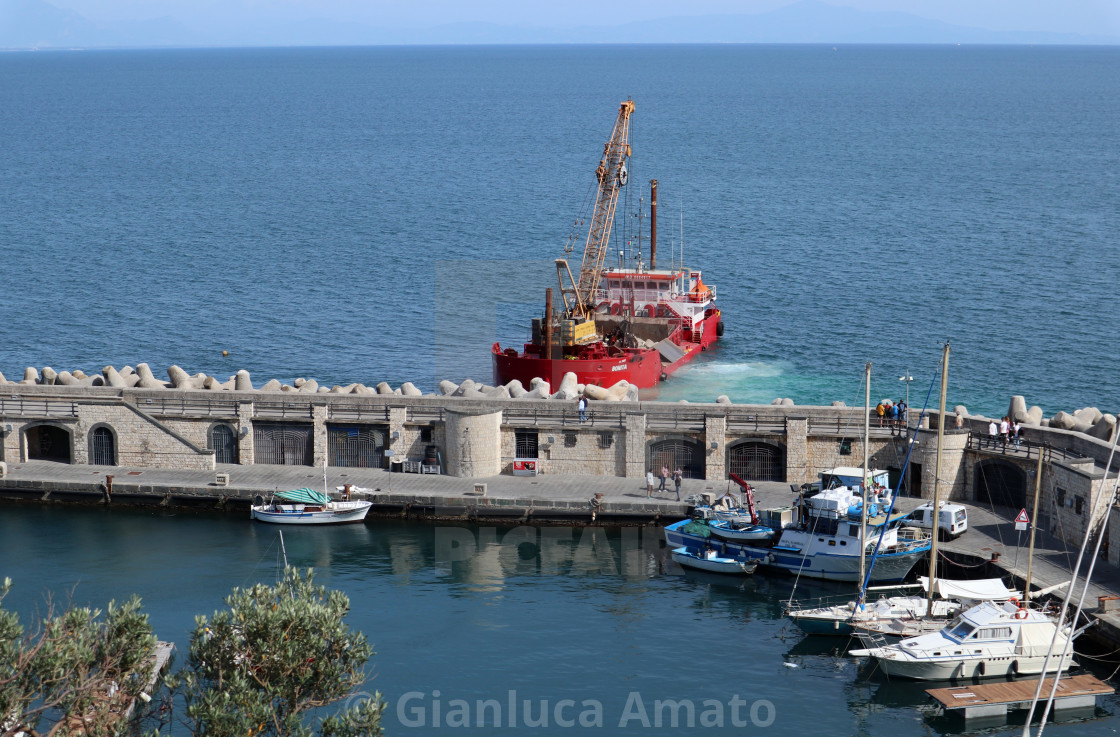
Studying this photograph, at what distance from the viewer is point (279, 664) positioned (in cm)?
2930

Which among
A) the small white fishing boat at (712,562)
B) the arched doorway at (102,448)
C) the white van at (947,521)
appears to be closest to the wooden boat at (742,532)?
the small white fishing boat at (712,562)

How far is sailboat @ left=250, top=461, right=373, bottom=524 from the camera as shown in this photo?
54.4 m

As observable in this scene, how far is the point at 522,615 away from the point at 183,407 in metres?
21.5

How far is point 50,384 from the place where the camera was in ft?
209

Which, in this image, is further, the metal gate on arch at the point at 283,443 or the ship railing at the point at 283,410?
the metal gate on arch at the point at 283,443

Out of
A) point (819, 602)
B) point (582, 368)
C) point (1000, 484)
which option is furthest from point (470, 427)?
point (1000, 484)

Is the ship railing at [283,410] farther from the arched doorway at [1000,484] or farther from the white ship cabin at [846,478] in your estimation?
the arched doorway at [1000,484]

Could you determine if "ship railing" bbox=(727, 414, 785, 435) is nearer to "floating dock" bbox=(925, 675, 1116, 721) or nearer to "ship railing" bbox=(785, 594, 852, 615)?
"ship railing" bbox=(785, 594, 852, 615)

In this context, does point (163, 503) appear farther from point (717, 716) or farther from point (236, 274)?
point (236, 274)

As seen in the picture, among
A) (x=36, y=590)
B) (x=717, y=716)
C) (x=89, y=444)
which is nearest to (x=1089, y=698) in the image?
(x=717, y=716)

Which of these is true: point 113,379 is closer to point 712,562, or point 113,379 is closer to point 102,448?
point 102,448

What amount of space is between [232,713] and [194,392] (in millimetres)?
33750

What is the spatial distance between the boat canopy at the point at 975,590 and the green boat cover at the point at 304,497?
24.3 metres

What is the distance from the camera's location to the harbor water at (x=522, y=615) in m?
39.2
